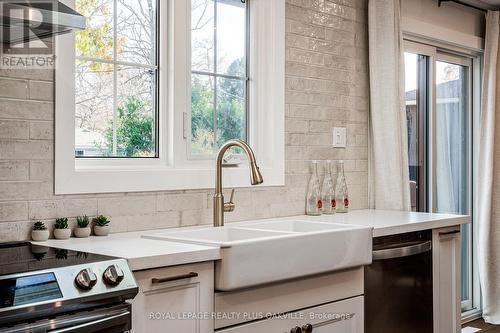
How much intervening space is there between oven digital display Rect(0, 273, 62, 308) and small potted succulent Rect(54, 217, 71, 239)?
0.63 meters

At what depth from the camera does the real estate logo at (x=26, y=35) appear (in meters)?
1.73

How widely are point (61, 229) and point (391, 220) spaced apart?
1.55m

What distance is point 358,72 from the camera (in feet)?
11.3

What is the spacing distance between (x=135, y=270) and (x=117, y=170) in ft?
2.39

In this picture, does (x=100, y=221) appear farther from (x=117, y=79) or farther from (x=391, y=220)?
(x=391, y=220)

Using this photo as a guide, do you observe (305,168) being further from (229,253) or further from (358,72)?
(229,253)

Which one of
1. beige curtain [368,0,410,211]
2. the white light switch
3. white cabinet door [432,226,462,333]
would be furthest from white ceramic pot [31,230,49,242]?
beige curtain [368,0,410,211]

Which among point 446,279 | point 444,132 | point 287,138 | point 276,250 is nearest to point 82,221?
point 276,250

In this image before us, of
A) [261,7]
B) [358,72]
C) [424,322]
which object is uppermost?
[261,7]

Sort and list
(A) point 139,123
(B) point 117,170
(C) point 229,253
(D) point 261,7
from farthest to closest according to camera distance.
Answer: (D) point 261,7 → (A) point 139,123 → (B) point 117,170 → (C) point 229,253

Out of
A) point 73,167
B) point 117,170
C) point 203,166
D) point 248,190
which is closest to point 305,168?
point 248,190

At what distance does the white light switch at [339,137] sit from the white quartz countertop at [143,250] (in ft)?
4.90

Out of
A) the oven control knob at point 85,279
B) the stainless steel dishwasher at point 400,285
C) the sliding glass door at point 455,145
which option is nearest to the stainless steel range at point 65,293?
the oven control knob at point 85,279

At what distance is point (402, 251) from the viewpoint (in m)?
2.70
